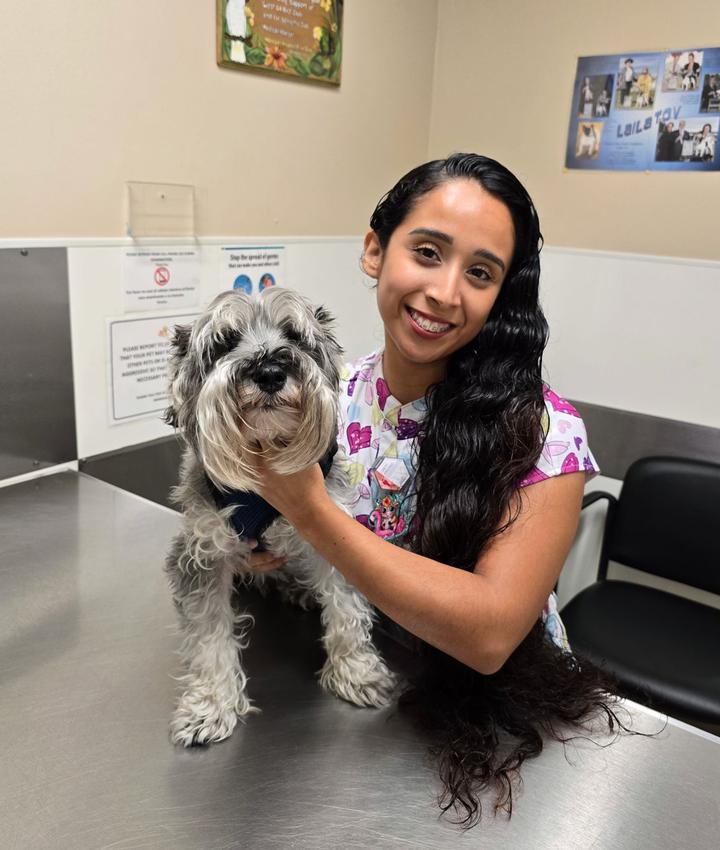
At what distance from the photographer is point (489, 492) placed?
4.05ft

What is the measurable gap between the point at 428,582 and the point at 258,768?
0.37 meters

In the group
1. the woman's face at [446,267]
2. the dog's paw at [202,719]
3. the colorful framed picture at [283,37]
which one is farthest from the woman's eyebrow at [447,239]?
the colorful framed picture at [283,37]

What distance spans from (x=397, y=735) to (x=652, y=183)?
2083 millimetres

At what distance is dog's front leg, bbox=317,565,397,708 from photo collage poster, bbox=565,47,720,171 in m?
1.93

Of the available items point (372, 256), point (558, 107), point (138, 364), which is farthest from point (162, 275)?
point (558, 107)

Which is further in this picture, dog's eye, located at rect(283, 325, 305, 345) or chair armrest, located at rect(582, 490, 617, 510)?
chair armrest, located at rect(582, 490, 617, 510)

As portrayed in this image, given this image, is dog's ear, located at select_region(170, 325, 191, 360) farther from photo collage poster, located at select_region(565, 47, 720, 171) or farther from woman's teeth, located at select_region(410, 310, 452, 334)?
photo collage poster, located at select_region(565, 47, 720, 171)

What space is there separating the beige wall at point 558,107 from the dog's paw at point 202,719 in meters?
2.10

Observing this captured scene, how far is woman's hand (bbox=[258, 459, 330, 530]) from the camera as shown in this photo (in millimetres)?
1060

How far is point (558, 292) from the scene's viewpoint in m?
2.69

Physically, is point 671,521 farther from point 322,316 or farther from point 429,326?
point 322,316

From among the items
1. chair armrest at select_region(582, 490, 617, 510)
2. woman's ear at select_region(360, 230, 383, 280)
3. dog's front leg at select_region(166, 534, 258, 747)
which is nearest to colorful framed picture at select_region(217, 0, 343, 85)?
woman's ear at select_region(360, 230, 383, 280)

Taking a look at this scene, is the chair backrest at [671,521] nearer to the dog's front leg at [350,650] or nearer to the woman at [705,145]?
the woman at [705,145]

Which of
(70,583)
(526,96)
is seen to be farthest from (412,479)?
(526,96)
